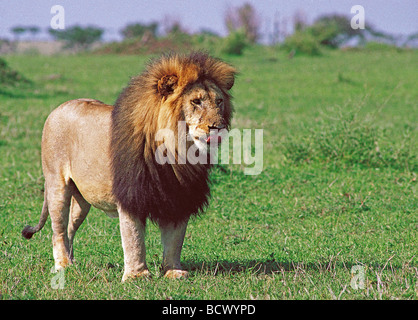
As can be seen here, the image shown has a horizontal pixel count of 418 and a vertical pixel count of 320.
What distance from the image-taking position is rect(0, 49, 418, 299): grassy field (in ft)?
13.2

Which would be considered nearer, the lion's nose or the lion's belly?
the lion's nose

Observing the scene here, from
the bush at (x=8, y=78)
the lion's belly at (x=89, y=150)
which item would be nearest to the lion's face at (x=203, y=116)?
the lion's belly at (x=89, y=150)

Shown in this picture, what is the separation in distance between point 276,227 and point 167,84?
270 centimetres

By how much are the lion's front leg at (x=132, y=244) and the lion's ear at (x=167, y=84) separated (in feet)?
2.82

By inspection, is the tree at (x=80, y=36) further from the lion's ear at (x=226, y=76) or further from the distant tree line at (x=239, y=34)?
the lion's ear at (x=226, y=76)

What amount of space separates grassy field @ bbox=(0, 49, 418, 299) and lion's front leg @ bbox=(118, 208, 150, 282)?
12cm

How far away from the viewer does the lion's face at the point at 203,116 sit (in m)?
3.74

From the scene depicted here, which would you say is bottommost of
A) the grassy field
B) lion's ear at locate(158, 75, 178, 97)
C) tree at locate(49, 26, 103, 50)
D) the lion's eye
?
the grassy field

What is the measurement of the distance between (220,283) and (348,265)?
1.15 metres

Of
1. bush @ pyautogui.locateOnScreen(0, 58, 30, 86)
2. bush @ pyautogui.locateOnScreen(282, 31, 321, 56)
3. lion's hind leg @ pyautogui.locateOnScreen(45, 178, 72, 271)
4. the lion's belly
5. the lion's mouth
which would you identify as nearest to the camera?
the lion's mouth

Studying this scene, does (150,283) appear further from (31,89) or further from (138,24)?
(138,24)

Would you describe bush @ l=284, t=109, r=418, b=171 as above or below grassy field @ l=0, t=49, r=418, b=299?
above

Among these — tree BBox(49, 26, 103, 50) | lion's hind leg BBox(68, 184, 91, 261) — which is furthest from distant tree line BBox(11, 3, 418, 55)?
lion's hind leg BBox(68, 184, 91, 261)

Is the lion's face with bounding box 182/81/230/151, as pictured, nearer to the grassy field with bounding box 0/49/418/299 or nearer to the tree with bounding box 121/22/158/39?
the grassy field with bounding box 0/49/418/299
